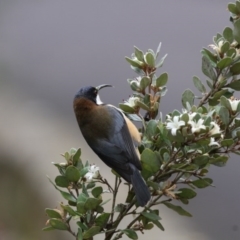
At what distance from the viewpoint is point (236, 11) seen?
41.4 inches

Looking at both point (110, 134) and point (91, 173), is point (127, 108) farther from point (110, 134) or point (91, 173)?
point (110, 134)

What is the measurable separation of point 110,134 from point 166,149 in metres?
0.45

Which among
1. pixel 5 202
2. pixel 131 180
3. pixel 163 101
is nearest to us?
pixel 131 180

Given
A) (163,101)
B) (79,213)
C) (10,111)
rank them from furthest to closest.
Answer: (10,111), (163,101), (79,213)

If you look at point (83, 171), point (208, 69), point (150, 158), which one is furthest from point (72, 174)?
point (208, 69)

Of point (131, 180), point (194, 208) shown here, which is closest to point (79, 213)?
point (131, 180)

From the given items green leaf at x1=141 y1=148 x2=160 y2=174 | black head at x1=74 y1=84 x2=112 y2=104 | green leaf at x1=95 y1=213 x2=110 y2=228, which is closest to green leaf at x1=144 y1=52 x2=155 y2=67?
green leaf at x1=141 y1=148 x2=160 y2=174

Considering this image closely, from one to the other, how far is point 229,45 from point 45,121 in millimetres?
3241

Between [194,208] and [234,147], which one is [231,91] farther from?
[194,208]

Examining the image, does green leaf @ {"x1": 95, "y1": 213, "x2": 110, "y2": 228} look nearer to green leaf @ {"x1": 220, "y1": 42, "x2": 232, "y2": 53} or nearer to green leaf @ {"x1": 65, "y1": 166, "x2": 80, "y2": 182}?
green leaf @ {"x1": 65, "y1": 166, "x2": 80, "y2": 182}

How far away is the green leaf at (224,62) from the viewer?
98cm

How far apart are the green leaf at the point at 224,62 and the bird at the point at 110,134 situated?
0.23 metres

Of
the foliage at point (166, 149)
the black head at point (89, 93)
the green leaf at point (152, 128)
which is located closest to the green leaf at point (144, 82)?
the foliage at point (166, 149)

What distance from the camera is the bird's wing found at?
1.22 metres
